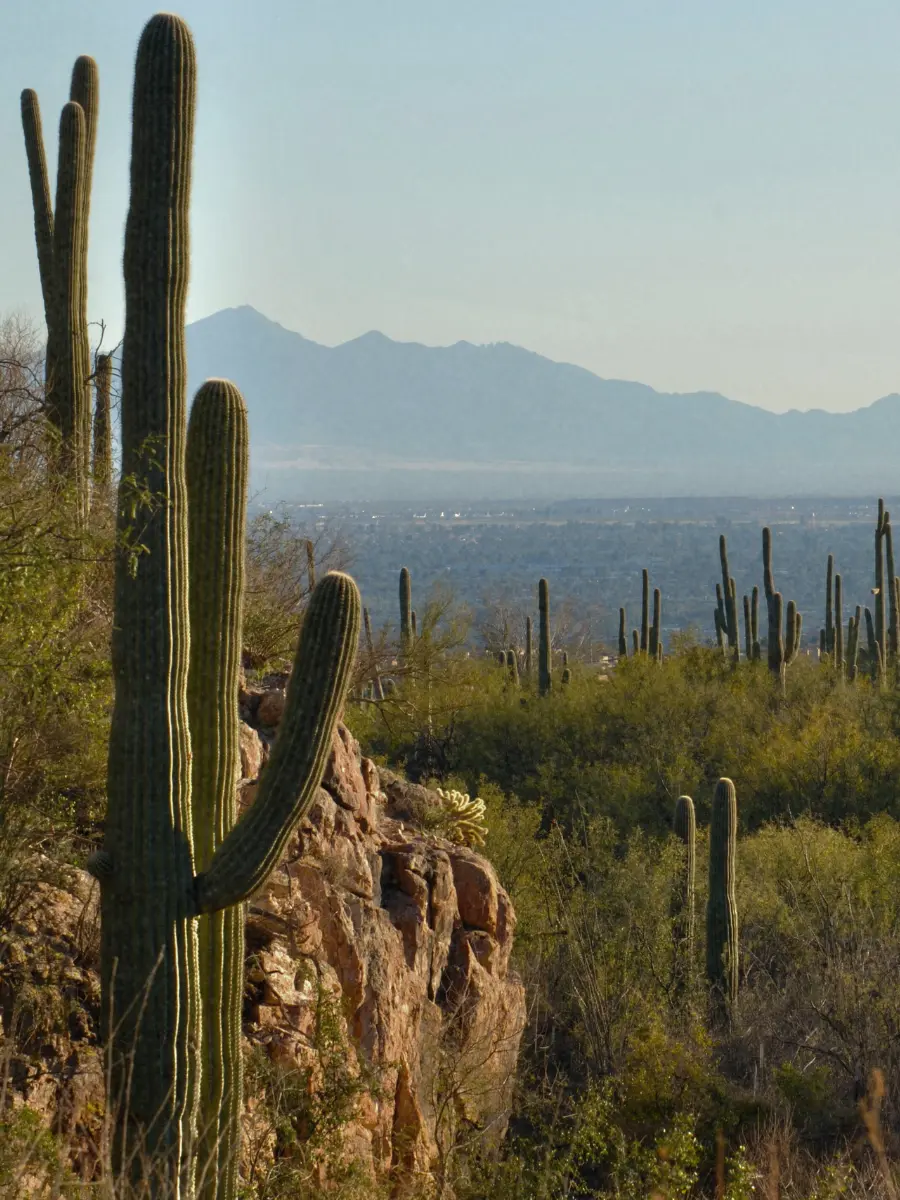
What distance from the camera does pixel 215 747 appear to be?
22.2ft

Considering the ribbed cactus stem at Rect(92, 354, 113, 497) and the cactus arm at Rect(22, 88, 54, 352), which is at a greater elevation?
the cactus arm at Rect(22, 88, 54, 352)

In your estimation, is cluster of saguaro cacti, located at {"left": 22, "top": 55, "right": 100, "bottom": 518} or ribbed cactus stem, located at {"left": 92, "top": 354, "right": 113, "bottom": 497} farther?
ribbed cactus stem, located at {"left": 92, "top": 354, "right": 113, "bottom": 497}

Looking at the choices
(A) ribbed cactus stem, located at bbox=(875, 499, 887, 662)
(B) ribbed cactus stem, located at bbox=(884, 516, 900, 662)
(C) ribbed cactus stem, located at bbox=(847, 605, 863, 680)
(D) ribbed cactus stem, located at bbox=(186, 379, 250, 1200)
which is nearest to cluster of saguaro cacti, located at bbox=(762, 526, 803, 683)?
(C) ribbed cactus stem, located at bbox=(847, 605, 863, 680)

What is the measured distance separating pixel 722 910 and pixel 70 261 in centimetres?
833

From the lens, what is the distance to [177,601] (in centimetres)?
631

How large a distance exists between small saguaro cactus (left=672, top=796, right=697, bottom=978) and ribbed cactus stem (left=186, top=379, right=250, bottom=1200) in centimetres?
757

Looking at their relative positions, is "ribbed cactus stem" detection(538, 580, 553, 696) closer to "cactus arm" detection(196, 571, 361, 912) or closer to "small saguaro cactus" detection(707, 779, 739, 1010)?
"small saguaro cactus" detection(707, 779, 739, 1010)

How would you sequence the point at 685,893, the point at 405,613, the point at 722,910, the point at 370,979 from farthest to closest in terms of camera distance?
1. the point at 405,613
2. the point at 685,893
3. the point at 722,910
4. the point at 370,979

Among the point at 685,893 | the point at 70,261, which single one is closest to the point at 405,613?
the point at 685,893

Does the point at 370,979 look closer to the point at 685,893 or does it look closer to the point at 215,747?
the point at 215,747

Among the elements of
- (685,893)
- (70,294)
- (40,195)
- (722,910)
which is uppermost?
(40,195)

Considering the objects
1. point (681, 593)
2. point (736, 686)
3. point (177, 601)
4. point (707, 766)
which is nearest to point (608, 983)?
point (177, 601)

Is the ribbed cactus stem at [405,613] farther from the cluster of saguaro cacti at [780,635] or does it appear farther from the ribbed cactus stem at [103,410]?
the cluster of saguaro cacti at [780,635]

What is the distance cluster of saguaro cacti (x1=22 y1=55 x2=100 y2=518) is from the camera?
11.2 metres
